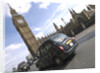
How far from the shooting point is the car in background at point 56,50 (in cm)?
478

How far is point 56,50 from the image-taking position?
4836 mm

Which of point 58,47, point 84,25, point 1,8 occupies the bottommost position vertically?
A: point 84,25

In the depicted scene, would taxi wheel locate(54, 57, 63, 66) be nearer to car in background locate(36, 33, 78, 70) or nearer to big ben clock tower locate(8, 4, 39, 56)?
car in background locate(36, 33, 78, 70)

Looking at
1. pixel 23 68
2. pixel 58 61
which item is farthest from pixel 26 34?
pixel 58 61

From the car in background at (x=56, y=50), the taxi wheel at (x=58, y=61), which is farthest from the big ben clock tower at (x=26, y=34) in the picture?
the taxi wheel at (x=58, y=61)

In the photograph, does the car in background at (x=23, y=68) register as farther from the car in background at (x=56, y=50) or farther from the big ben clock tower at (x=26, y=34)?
the big ben clock tower at (x=26, y=34)

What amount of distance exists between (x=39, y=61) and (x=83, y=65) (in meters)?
2.19

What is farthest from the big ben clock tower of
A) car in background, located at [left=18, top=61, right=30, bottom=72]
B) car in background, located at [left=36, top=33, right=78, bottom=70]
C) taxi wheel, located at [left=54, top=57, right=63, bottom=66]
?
taxi wheel, located at [left=54, top=57, right=63, bottom=66]

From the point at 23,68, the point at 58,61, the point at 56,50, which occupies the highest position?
the point at 56,50

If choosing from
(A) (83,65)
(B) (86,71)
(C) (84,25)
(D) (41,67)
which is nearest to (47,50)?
(D) (41,67)

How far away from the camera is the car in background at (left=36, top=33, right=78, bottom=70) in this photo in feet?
15.7

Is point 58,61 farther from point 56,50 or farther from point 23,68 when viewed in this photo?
point 23,68

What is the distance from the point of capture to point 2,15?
17.7ft

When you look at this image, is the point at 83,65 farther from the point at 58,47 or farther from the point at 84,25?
the point at 84,25
